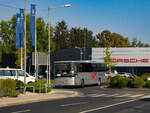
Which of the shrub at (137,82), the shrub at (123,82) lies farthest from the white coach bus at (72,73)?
the shrub at (137,82)

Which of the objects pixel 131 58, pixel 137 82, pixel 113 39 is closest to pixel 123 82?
pixel 137 82

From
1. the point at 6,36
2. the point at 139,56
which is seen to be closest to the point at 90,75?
the point at 139,56

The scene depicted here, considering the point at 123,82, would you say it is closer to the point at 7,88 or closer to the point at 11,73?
the point at 11,73

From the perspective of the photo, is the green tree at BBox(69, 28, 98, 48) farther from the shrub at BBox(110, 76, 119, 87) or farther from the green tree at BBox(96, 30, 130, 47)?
the shrub at BBox(110, 76, 119, 87)

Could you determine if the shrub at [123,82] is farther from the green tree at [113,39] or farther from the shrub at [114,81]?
the green tree at [113,39]

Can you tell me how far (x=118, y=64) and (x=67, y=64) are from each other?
36729 mm

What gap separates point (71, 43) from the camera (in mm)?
118062

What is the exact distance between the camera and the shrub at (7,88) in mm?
22016

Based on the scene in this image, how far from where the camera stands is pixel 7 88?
2233 centimetres

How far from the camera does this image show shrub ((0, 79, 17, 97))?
867 inches

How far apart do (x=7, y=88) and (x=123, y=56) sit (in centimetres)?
4878

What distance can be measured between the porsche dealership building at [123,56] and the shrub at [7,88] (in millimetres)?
46573

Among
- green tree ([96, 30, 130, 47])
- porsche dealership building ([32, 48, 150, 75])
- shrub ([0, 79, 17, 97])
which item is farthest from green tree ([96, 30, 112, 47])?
shrub ([0, 79, 17, 97])

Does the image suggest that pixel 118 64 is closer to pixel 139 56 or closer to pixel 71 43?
pixel 139 56
